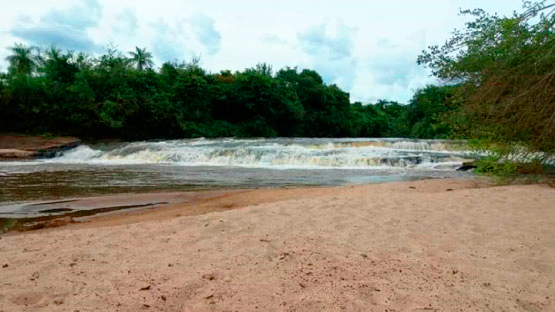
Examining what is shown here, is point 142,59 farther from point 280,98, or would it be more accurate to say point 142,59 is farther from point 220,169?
point 220,169

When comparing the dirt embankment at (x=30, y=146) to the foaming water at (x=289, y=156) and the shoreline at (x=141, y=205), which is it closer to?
the foaming water at (x=289, y=156)

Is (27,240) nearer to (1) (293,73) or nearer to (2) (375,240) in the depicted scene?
(2) (375,240)

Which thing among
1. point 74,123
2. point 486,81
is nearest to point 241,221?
point 486,81

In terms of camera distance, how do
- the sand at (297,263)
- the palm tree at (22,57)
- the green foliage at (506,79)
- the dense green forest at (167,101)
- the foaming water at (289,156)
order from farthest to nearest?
the palm tree at (22,57) < the dense green forest at (167,101) < the foaming water at (289,156) < the green foliage at (506,79) < the sand at (297,263)

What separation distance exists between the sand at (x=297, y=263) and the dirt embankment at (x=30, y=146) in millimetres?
19344

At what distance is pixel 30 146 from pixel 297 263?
80.5ft

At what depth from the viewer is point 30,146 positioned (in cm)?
2380

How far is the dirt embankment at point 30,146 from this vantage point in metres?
21.5

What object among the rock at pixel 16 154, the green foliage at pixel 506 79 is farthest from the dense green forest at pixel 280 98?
the rock at pixel 16 154

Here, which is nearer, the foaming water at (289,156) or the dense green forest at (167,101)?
the foaming water at (289,156)

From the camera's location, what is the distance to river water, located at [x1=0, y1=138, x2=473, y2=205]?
1112 cm

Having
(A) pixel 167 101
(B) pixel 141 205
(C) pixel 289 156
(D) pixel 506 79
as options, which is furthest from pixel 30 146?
(D) pixel 506 79

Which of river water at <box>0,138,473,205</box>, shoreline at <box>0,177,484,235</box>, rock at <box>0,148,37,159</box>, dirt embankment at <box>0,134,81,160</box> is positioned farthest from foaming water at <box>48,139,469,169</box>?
shoreline at <box>0,177,484,235</box>

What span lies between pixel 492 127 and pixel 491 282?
19.3 feet
